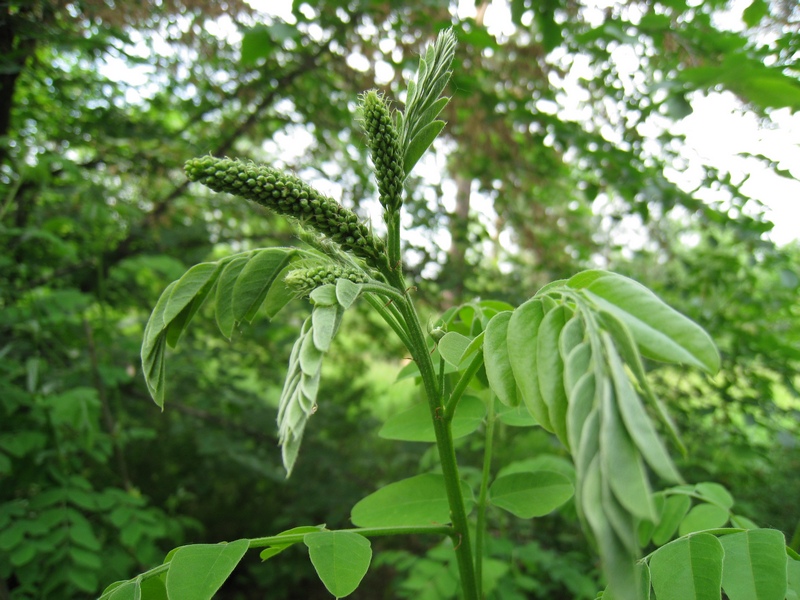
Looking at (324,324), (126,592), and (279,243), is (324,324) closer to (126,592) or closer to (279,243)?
(126,592)

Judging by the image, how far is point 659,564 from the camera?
Result: 919mm

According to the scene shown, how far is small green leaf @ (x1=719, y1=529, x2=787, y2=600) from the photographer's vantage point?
2.91ft

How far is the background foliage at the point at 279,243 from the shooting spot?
7.64 ft

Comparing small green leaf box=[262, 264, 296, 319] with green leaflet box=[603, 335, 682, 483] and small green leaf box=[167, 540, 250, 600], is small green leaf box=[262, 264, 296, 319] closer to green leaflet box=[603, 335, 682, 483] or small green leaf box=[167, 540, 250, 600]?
small green leaf box=[167, 540, 250, 600]

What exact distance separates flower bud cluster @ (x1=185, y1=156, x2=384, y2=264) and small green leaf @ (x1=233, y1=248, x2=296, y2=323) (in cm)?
11

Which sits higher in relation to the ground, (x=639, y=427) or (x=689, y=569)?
(x=639, y=427)

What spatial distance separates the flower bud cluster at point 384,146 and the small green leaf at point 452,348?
A: 258 millimetres

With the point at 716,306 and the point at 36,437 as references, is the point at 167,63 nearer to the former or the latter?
the point at 36,437

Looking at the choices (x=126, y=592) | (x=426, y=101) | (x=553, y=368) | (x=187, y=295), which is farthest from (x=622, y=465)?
(x=126, y=592)

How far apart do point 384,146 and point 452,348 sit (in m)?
0.36

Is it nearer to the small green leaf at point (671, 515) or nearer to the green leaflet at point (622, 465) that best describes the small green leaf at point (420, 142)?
the green leaflet at point (622, 465)

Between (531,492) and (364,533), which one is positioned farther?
Answer: (531,492)

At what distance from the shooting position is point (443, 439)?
3.12ft

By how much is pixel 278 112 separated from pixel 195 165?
343cm
